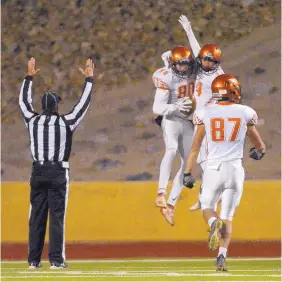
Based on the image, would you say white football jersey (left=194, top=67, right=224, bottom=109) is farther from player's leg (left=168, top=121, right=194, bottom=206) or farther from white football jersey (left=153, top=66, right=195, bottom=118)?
player's leg (left=168, top=121, right=194, bottom=206)

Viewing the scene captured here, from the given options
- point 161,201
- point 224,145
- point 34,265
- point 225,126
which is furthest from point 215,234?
point 161,201

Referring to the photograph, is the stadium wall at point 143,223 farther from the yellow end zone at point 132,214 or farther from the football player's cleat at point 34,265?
the football player's cleat at point 34,265

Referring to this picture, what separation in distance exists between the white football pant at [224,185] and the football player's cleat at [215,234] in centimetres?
51

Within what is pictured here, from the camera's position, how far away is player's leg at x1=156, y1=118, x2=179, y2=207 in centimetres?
1772

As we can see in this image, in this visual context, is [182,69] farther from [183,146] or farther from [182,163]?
[182,163]

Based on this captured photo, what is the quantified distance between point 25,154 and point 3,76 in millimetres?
4295

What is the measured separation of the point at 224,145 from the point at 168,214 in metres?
3.78

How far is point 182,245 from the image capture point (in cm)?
1841

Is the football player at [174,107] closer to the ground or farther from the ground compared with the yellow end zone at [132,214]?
farther from the ground

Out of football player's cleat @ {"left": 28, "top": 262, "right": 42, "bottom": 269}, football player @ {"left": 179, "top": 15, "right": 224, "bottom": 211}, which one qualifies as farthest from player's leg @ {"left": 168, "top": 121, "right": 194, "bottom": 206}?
football player's cleat @ {"left": 28, "top": 262, "right": 42, "bottom": 269}

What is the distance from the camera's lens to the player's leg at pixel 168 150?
17719mm

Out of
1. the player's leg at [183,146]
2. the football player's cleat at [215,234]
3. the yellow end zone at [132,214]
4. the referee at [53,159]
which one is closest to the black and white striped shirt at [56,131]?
the referee at [53,159]

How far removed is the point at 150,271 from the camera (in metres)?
14.8

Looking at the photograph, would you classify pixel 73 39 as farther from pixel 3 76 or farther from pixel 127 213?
pixel 127 213
